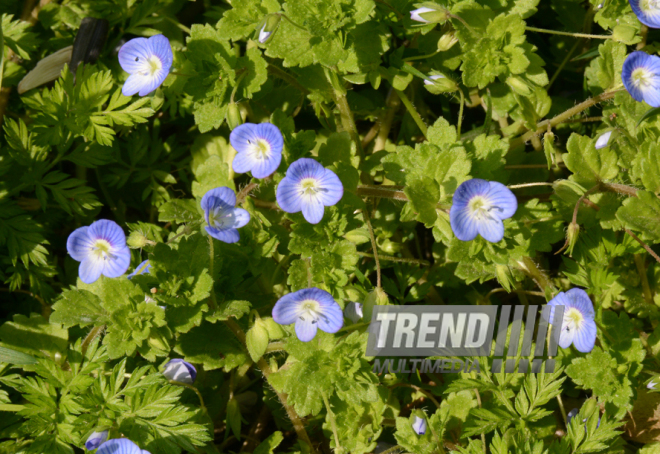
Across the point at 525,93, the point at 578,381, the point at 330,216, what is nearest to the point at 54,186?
the point at 330,216

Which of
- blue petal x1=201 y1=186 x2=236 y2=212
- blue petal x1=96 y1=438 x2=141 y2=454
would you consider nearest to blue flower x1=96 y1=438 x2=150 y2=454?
blue petal x1=96 y1=438 x2=141 y2=454

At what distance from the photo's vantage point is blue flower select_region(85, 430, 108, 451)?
149 centimetres

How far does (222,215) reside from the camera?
5.26 ft

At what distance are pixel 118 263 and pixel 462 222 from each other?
2.79 ft

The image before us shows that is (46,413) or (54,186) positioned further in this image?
(54,186)

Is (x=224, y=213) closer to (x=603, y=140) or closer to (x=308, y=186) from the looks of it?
(x=308, y=186)

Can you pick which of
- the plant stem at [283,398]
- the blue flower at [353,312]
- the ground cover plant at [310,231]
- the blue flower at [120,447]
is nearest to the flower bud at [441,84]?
the ground cover plant at [310,231]

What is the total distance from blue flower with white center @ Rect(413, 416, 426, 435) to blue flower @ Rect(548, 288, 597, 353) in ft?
1.38

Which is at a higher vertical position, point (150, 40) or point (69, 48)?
point (150, 40)

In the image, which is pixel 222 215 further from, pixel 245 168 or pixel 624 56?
pixel 624 56

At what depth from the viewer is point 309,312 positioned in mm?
1577

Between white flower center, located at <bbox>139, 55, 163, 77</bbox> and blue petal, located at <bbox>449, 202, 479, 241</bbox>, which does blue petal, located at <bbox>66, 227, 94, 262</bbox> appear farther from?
blue petal, located at <bbox>449, 202, 479, 241</bbox>

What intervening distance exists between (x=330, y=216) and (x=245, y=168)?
256 mm

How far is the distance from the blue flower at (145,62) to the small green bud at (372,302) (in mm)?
799
